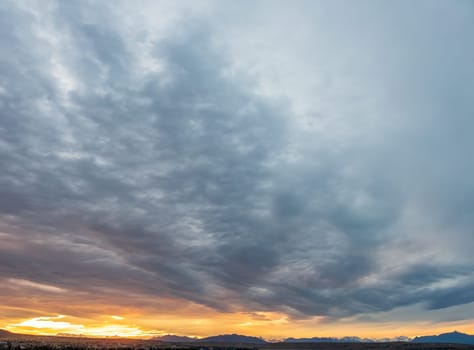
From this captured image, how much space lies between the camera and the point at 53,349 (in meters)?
119

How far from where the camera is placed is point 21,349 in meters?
109

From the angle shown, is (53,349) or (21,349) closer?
(21,349)

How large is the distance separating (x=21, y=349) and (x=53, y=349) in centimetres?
1160
